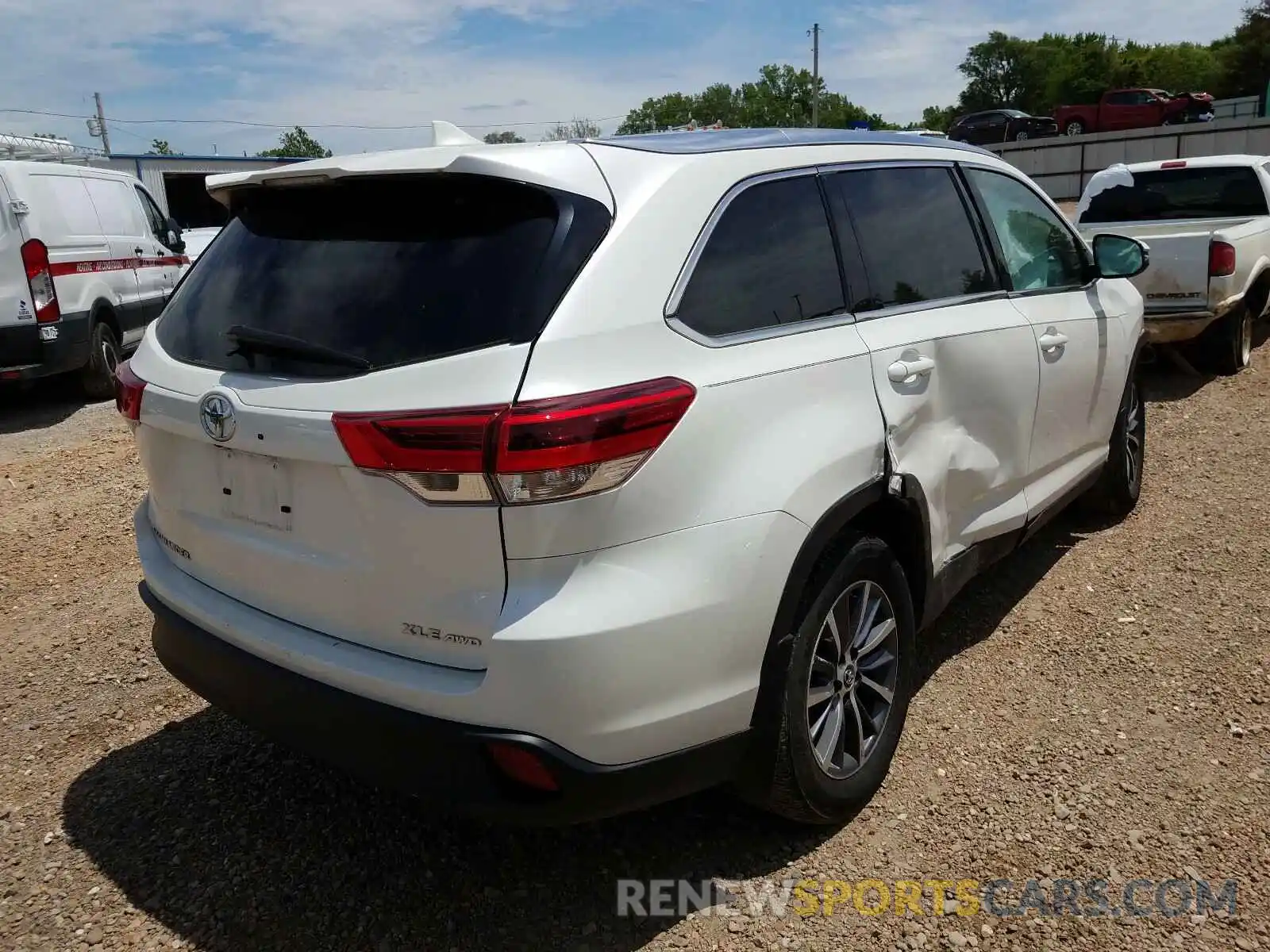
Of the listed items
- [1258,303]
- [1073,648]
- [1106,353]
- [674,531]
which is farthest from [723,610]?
[1258,303]

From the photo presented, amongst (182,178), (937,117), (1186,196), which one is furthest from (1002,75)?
(1186,196)

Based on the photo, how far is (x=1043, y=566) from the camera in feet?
15.3

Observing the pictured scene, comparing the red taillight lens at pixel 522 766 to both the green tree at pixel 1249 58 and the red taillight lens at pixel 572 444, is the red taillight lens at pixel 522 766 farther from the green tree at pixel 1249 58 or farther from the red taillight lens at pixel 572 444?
the green tree at pixel 1249 58

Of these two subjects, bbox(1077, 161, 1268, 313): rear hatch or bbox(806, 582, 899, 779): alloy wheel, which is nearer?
bbox(806, 582, 899, 779): alloy wheel

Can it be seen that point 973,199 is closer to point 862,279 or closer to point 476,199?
point 862,279

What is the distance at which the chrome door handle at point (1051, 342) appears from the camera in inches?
148

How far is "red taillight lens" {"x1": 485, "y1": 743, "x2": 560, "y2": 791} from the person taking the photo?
2.09 m

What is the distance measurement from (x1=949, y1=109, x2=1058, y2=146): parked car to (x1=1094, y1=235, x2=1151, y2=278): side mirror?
35658mm

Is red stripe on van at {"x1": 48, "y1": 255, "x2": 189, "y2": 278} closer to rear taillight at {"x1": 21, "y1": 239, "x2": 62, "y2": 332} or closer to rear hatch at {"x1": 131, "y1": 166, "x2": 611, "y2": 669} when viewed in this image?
rear taillight at {"x1": 21, "y1": 239, "x2": 62, "y2": 332}

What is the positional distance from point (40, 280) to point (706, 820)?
808cm

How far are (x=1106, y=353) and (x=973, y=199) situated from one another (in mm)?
1131

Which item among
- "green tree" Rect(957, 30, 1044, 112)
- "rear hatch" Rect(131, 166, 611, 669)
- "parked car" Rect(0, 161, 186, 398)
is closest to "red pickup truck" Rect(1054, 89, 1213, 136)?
"parked car" Rect(0, 161, 186, 398)

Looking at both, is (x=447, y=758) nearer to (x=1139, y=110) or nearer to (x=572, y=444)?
(x=572, y=444)

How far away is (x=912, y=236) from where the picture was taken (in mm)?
3273
